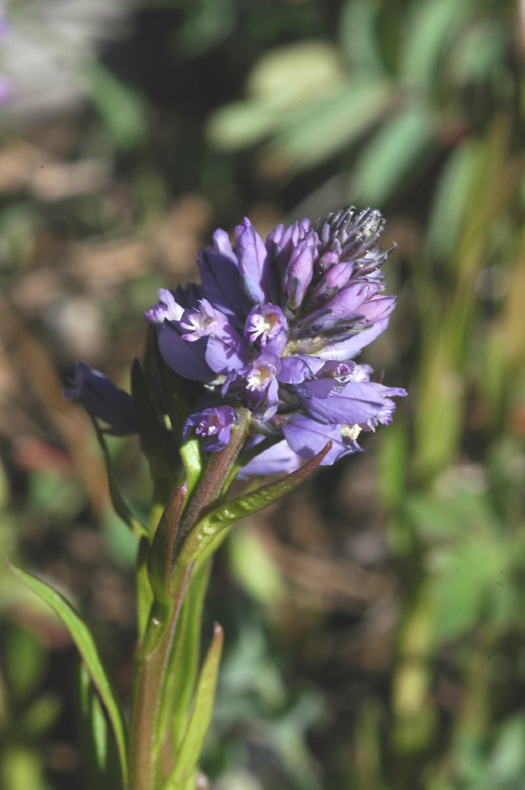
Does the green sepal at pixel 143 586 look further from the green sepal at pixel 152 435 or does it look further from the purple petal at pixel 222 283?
the purple petal at pixel 222 283

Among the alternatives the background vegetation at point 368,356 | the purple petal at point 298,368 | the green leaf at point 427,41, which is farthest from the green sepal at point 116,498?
the green leaf at point 427,41

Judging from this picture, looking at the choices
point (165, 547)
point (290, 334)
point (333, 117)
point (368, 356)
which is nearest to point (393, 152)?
point (333, 117)

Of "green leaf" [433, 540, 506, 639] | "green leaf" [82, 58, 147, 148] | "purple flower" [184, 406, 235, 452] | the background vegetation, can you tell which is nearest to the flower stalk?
"purple flower" [184, 406, 235, 452]

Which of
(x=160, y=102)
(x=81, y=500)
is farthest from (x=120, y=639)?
(x=160, y=102)

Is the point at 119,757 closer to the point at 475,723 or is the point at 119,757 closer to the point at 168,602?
the point at 168,602

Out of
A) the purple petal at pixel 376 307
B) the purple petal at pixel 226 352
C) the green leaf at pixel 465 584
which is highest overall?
the purple petal at pixel 226 352

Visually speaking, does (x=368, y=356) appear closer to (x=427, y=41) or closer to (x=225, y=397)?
(x=427, y=41)
